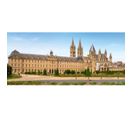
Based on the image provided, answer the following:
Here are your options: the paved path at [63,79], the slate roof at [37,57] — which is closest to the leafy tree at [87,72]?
the paved path at [63,79]

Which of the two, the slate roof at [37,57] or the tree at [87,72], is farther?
the tree at [87,72]

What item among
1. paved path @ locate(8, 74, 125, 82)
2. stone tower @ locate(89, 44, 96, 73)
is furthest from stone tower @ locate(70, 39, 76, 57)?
paved path @ locate(8, 74, 125, 82)

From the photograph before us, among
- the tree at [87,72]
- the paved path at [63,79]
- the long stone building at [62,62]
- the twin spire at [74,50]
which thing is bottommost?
the paved path at [63,79]

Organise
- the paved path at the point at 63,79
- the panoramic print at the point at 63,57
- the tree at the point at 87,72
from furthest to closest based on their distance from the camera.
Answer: the tree at the point at 87,72 < the paved path at the point at 63,79 < the panoramic print at the point at 63,57

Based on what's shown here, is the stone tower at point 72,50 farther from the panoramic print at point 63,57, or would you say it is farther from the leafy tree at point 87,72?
the leafy tree at point 87,72

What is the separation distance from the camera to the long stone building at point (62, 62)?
7020mm

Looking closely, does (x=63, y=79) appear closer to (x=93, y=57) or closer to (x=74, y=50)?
(x=74, y=50)

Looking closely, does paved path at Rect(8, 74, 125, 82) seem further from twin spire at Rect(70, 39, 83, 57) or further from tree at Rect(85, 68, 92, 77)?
twin spire at Rect(70, 39, 83, 57)

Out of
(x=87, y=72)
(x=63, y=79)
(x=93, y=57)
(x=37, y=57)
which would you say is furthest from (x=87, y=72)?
(x=37, y=57)

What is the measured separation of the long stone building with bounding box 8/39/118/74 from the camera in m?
7.02

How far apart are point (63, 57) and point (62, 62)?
5.1 inches
